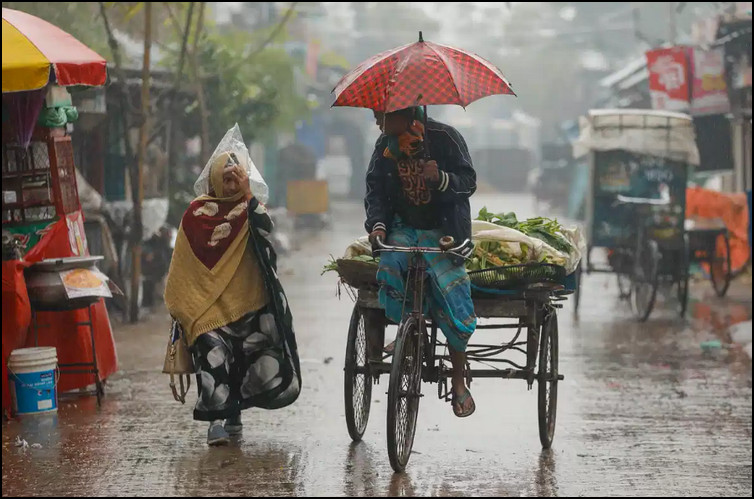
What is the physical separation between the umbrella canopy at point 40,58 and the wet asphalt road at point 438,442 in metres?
2.32

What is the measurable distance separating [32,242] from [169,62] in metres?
13.3

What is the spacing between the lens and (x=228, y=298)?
24.8 feet

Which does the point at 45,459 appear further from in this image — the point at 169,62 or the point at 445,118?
the point at 445,118

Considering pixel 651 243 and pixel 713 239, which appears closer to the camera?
pixel 651 243

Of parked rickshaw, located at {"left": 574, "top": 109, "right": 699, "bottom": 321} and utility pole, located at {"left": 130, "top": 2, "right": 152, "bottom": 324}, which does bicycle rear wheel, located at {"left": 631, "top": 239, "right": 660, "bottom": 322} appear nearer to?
parked rickshaw, located at {"left": 574, "top": 109, "right": 699, "bottom": 321}

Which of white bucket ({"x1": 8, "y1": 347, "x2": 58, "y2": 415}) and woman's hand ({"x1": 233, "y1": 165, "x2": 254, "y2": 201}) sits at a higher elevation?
woman's hand ({"x1": 233, "y1": 165, "x2": 254, "y2": 201})

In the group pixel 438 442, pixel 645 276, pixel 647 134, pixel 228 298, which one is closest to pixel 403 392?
pixel 438 442

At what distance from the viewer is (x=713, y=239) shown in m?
15.8

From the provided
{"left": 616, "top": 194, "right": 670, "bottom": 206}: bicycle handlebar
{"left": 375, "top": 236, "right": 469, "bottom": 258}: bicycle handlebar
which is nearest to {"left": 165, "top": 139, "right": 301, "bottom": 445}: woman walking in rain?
{"left": 375, "top": 236, "right": 469, "bottom": 258}: bicycle handlebar

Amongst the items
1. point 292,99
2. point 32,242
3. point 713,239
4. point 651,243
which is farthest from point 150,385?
point 292,99

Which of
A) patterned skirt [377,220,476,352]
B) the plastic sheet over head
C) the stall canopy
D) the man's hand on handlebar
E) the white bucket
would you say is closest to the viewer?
the man's hand on handlebar

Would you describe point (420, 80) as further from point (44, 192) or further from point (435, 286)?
point (44, 192)

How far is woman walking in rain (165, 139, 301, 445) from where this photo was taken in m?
7.49

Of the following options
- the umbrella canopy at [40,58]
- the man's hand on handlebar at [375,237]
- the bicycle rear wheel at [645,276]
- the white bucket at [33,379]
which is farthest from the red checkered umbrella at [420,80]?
the bicycle rear wheel at [645,276]
